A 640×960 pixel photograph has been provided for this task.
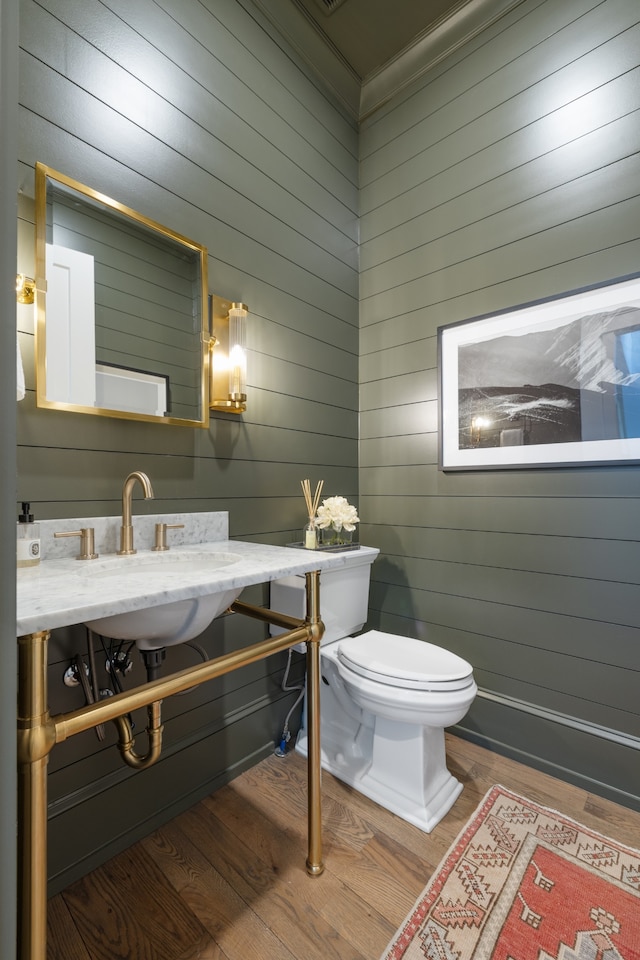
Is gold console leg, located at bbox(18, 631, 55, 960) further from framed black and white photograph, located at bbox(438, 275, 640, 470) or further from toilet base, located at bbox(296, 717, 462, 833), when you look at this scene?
framed black and white photograph, located at bbox(438, 275, 640, 470)

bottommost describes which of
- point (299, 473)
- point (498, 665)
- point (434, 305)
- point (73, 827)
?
point (73, 827)

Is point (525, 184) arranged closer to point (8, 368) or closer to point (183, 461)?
Result: point (183, 461)

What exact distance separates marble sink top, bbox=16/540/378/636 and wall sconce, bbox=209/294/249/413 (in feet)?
1.70

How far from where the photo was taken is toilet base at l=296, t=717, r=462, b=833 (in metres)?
1.44

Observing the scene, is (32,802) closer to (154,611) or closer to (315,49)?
(154,611)

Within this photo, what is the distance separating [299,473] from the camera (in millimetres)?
1957

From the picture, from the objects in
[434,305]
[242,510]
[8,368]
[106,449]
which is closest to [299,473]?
[242,510]

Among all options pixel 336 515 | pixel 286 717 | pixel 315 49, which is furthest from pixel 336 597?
pixel 315 49

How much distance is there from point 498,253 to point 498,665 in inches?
66.4

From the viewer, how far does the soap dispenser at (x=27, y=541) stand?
3.34 ft

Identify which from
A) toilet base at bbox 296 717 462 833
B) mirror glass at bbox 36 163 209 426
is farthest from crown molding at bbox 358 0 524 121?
toilet base at bbox 296 717 462 833

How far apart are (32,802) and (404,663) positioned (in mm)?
1108

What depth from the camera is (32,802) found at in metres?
0.68

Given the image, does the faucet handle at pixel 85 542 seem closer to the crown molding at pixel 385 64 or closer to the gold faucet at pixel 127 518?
the gold faucet at pixel 127 518
